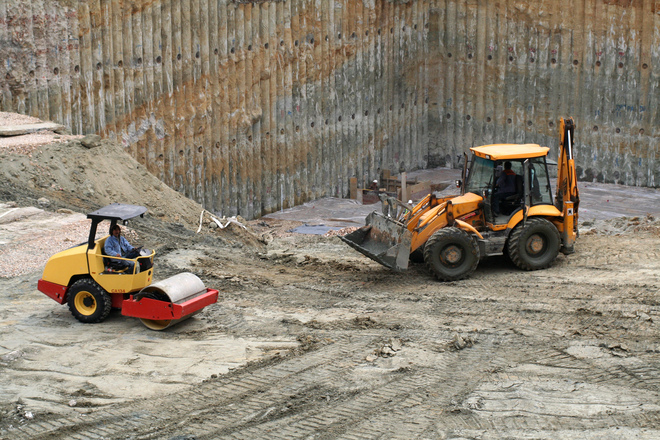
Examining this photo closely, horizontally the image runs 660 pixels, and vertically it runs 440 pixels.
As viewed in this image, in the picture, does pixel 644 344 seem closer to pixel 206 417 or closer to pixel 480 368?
pixel 480 368

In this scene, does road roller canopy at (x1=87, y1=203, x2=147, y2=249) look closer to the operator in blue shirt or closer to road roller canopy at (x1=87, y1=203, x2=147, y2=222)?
road roller canopy at (x1=87, y1=203, x2=147, y2=222)

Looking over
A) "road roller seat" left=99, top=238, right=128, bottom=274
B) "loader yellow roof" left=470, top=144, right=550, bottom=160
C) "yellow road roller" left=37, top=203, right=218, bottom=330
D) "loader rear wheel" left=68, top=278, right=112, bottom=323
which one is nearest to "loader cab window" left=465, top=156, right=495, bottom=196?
"loader yellow roof" left=470, top=144, right=550, bottom=160

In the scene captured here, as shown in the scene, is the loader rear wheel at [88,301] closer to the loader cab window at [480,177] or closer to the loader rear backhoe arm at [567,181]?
the loader cab window at [480,177]

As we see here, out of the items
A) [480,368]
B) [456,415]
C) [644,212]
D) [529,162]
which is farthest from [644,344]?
[644,212]

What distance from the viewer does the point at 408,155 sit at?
24172mm

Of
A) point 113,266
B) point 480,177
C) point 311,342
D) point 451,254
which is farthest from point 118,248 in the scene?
point 480,177

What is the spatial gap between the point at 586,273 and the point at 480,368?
4.25m

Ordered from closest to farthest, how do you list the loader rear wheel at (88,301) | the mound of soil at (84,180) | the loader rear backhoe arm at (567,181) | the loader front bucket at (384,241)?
the loader rear wheel at (88,301), the loader front bucket at (384,241), the loader rear backhoe arm at (567,181), the mound of soil at (84,180)

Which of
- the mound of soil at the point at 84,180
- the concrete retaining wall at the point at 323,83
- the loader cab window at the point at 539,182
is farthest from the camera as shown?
the concrete retaining wall at the point at 323,83

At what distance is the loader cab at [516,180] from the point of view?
1298 centimetres

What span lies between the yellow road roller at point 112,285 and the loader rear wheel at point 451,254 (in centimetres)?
359

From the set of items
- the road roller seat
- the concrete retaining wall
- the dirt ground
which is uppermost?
the concrete retaining wall

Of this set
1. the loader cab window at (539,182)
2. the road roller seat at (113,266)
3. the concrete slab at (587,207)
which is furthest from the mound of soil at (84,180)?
the loader cab window at (539,182)

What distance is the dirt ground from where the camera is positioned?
26.4 ft
